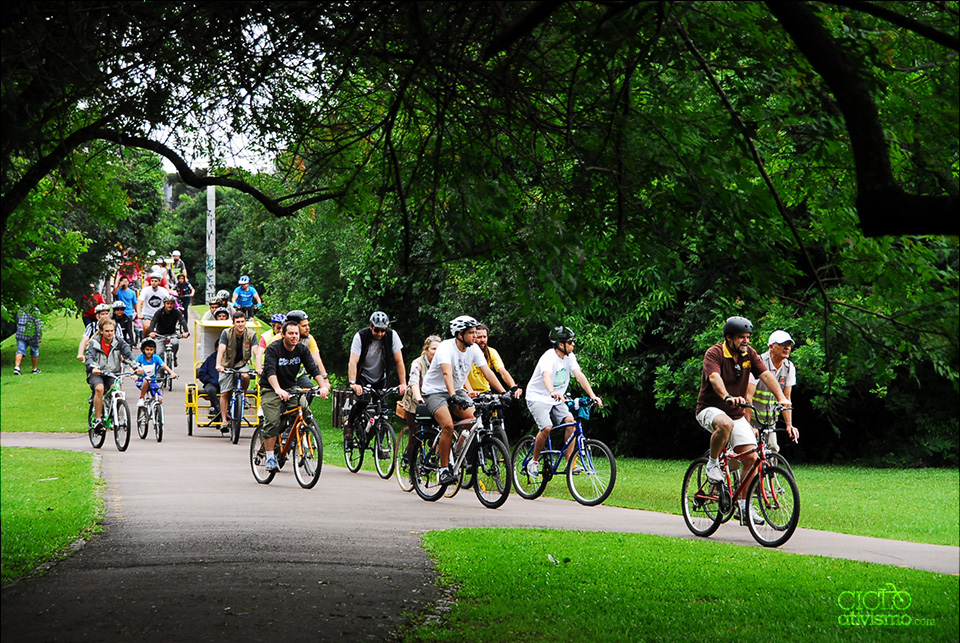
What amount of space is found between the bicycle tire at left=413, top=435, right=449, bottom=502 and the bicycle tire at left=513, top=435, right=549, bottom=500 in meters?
1.13

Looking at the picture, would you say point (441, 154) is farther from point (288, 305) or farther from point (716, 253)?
point (288, 305)

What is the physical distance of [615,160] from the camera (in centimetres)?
808

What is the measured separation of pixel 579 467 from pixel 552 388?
3.36ft

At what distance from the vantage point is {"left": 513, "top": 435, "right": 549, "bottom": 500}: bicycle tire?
1402cm

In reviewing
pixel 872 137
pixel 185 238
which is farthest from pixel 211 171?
pixel 185 238

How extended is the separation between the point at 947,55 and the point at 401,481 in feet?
29.4

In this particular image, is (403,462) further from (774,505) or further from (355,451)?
(774,505)

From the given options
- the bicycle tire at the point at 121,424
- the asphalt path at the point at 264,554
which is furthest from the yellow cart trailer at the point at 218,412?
the asphalt path at the point at 264,554

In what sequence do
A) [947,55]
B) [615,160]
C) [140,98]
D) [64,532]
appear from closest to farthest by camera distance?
1. [947,55]
2. [615,160]
3. [140,98]
4. [64,532]

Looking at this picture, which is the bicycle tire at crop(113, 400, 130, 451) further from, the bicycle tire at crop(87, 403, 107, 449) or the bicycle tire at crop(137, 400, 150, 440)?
the bicycle tire at crop(137, 400, 150, 440)

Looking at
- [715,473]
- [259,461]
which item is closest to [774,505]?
[715,473]

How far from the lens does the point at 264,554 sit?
9.32 meters

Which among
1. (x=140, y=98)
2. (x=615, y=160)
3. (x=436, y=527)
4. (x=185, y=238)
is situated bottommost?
(x=436, y=527)

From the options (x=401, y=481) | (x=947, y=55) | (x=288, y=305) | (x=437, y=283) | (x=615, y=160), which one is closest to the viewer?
(x=947, y=55)
